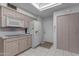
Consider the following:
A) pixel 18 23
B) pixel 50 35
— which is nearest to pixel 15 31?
pixel 18 23

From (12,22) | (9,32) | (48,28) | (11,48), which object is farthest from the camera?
(48,28)

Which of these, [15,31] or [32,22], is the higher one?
[32,22]

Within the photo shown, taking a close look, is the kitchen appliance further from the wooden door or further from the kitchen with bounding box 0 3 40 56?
the wooden door

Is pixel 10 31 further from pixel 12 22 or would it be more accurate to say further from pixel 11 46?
pixel 11 46

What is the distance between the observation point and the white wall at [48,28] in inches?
202

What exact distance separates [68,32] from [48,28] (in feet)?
7.92

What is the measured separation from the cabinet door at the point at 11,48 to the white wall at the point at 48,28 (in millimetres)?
3408

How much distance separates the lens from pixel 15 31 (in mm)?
3021

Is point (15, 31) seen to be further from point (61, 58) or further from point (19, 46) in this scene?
point (61, 58)

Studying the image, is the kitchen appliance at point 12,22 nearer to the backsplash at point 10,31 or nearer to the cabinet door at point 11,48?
the backsplash at point 10,31

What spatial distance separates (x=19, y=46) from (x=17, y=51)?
227mm

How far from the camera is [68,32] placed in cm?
304

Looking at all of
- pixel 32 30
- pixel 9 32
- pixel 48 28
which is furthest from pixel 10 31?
pixel 48 28

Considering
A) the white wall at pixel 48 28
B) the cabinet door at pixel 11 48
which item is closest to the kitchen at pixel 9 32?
the cabinet door at pixel 11 48
